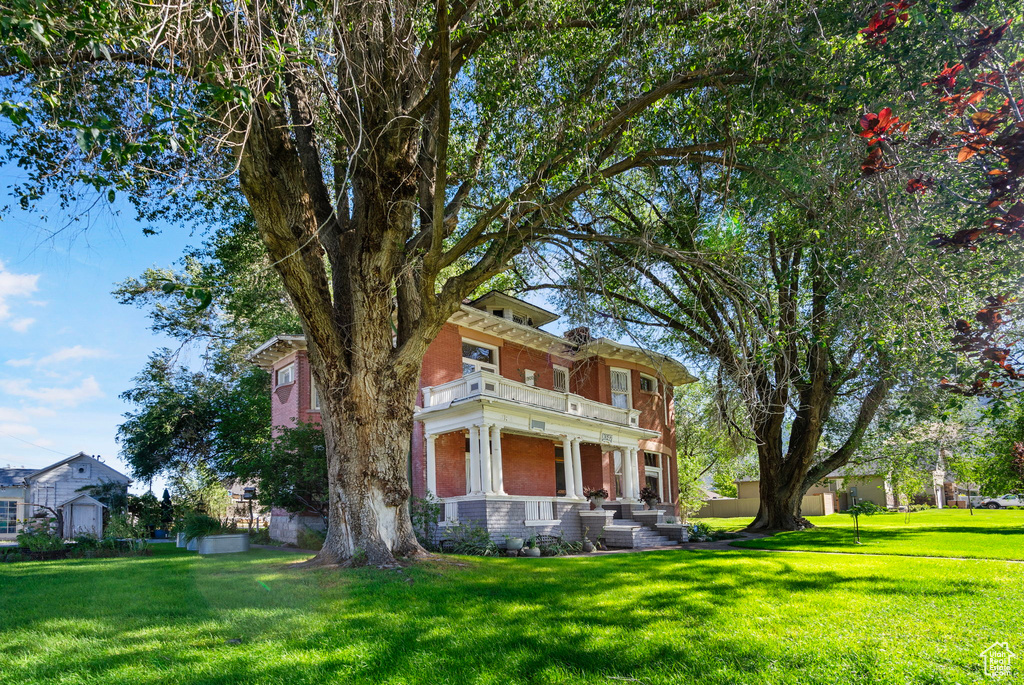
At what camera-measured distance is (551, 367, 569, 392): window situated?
26.4 metres

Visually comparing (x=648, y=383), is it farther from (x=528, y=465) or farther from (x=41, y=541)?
(x=41, y=541)

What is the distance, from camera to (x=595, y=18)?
35.6ft

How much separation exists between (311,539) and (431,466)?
4196 millimetres

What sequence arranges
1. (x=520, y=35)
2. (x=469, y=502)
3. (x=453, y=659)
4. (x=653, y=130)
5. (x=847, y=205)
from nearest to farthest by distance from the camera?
1. (x=453, y=659)
2. (x=847, y=205)
3. (x=520, y=35)
4. (x=653, y=130)
5. (x=469, y=502)

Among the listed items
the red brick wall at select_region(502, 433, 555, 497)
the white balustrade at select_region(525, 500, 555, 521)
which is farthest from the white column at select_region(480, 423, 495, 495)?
the red brick wall at select_region(502, 433, 555, 497)

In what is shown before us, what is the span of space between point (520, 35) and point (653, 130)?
3466mm

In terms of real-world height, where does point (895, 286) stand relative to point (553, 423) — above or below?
above

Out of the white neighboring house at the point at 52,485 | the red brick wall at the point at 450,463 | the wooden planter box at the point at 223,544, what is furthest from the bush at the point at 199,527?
the white neighboring house at the point at 52,485

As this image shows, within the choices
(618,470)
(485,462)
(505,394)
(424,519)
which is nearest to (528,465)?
(505,394)

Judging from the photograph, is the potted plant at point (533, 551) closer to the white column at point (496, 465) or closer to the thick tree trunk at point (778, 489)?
the white column at point (496, 465)

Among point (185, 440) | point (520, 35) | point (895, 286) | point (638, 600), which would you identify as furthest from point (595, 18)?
point (185, 440)

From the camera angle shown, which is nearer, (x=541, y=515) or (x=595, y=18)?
(x=595, y=18)

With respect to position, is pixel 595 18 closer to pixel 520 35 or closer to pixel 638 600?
pixel 520 35

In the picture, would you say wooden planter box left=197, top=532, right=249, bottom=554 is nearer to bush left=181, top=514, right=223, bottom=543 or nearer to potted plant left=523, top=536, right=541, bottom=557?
bush left=181, top=514, right=223, bottom=543
